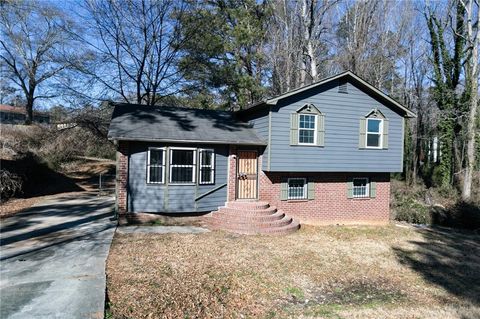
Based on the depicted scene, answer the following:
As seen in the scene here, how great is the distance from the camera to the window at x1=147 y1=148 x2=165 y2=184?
12.2 m

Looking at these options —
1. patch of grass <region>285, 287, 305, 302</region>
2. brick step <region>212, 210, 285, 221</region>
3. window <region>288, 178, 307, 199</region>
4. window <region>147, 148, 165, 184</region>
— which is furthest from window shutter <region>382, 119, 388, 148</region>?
patch of grass <region>285, 287, 305, 302</region>

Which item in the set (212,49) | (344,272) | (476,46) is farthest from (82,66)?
(476,46)

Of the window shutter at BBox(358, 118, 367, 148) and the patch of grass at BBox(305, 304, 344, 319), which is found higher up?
the window shutter at BBox(358, 118, 367, 148)

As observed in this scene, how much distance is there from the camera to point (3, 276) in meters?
6.48

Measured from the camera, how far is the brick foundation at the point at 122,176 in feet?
39.0

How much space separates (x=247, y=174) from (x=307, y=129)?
3066 mm

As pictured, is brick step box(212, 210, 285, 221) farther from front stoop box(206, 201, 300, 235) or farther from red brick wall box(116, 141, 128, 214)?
red brick wall box(116, 141, 128, 214)

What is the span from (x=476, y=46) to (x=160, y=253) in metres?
21.6

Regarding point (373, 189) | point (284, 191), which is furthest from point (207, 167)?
point (373, 189)

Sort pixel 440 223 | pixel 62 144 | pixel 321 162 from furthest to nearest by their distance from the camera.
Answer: pixel 62 144
pixel 440 223
pixel 321 162

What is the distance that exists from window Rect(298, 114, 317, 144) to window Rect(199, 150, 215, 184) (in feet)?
11.9

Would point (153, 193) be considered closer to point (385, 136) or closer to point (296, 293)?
point (296, 293)

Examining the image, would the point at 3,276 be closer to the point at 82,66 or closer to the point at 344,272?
the point at 344,272

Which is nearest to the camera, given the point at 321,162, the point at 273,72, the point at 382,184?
the point at 321,162
